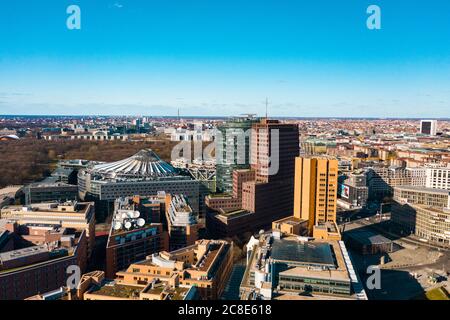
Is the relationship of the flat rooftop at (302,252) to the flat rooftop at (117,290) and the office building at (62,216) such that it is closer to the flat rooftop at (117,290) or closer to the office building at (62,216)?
the flat rooftop at (117,290)

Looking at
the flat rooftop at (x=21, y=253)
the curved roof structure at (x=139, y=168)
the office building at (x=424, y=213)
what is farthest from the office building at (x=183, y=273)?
the curved roof structure at (x=139, y=168)

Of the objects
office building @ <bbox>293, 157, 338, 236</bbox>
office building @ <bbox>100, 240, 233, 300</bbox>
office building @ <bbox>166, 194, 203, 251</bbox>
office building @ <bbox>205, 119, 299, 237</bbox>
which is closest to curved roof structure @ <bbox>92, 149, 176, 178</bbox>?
office building @ <bbox>205, 119, 299, 237</bbox>

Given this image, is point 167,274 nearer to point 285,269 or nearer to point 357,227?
point 285,269

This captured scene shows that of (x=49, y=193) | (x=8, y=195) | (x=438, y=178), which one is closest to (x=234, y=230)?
(x=49, y=193)

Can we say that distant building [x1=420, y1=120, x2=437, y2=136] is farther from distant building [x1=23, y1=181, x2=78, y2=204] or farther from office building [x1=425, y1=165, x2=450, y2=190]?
distant building [x1=23, y1=181, x2=78, y2=204]

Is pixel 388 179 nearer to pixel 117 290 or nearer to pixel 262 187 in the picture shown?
pixel 262 187

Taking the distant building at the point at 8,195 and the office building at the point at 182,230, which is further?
the distant building at the point at 8,195

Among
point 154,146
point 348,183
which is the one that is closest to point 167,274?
point 348,183
